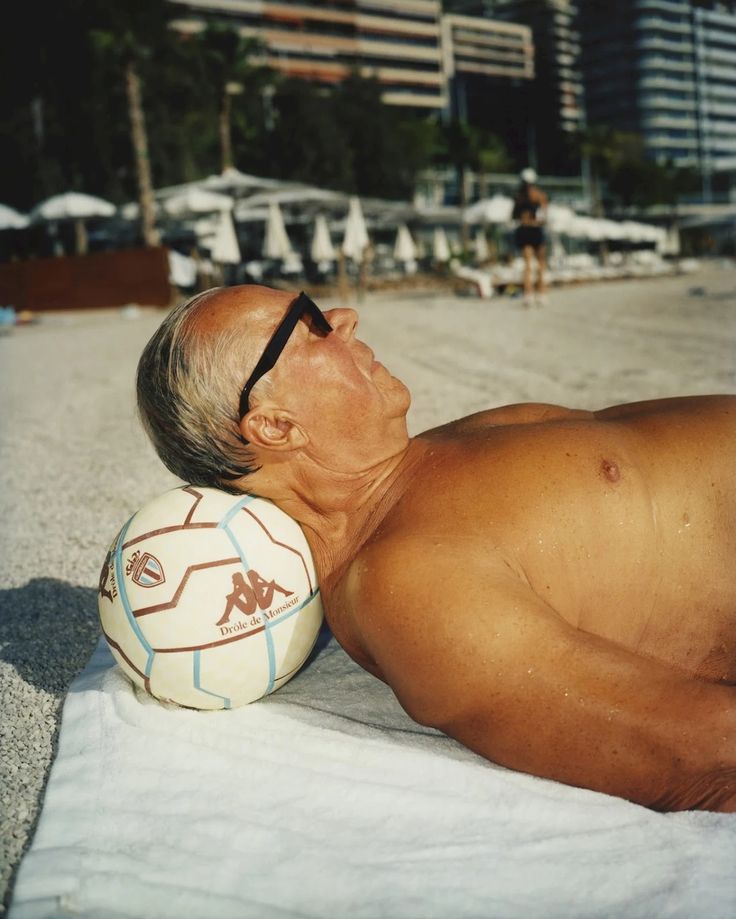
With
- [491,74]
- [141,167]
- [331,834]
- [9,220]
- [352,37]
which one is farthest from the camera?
[491,74]

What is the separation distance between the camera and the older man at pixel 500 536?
169 centimetres

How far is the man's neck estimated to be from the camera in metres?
2.15

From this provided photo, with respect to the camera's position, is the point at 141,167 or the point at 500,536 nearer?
the point at 500,536

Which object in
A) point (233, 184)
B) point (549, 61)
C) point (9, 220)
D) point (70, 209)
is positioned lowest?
point (9, 220)

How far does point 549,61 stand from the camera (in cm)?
11925

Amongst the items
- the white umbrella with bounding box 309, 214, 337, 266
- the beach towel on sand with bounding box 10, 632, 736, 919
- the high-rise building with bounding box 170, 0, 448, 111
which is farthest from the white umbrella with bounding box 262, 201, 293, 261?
the high-rise building with bounding box 170, 0, 448, 111

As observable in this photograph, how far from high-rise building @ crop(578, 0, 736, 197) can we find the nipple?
124391mm

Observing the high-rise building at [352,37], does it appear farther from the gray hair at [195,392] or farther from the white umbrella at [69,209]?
the gray hair at [195,392]

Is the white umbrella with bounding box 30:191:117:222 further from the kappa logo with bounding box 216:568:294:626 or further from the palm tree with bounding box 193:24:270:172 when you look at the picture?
the kappa logo with bounding box 216:568:294:626

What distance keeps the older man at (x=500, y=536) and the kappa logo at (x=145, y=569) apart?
0.25 m

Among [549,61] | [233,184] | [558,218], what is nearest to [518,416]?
[233,184]

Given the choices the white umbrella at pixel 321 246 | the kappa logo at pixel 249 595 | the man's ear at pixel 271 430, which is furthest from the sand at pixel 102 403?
the white umbrella at pixel 321 246

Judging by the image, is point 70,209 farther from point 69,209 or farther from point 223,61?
point 223,61

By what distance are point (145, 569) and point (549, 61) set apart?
132449 mm
